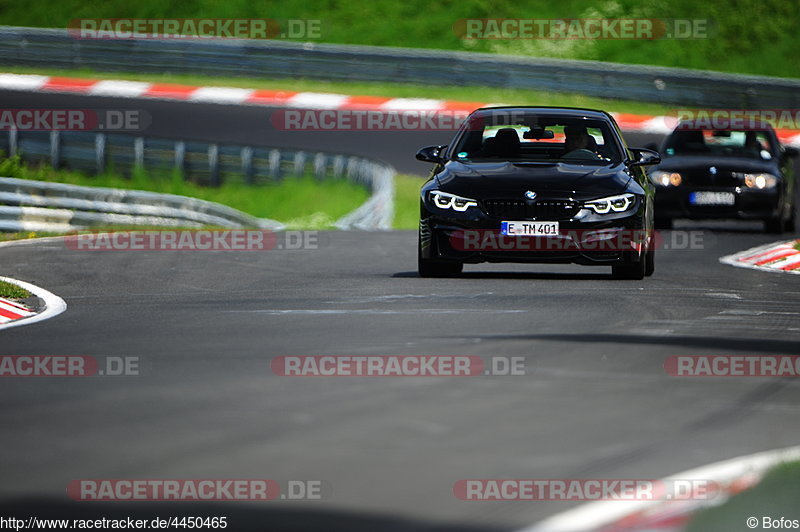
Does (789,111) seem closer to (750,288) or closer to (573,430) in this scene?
(750,288)

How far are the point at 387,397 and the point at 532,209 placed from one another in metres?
6.20

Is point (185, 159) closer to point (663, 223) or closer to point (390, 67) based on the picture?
point (390, 67)

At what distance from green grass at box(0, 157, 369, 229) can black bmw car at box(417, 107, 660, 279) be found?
12.5 m

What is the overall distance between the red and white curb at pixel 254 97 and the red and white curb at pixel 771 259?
1376cm

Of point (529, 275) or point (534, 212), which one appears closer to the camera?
point (534, 212)

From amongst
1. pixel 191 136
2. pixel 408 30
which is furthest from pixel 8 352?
pixel 408 30

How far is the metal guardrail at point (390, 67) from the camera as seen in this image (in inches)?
1291
